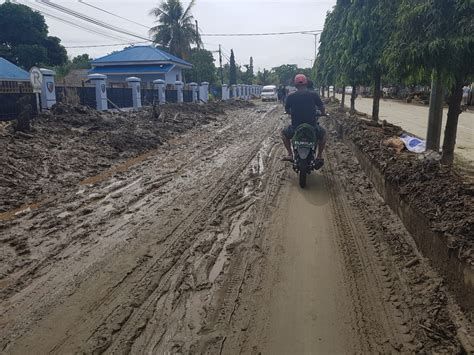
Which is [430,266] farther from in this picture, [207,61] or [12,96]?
[207,61]

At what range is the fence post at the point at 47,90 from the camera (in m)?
15.1

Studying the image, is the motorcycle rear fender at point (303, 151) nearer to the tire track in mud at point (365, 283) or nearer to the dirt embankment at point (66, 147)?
the tire track in mud at point (365, 283)

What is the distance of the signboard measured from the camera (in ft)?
47.1

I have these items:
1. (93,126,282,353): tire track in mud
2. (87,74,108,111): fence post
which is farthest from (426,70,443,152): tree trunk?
(87,74,108,111): fence post

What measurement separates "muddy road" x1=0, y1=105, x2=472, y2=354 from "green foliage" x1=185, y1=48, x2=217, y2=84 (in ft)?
147

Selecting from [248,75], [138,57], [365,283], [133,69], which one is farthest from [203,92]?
[248,75]

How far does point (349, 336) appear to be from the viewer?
118 inches

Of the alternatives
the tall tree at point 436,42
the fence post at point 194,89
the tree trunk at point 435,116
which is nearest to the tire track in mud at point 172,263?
the tall tree at point 436,42

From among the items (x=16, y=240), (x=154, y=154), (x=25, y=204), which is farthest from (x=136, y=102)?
(x=16, y=240)

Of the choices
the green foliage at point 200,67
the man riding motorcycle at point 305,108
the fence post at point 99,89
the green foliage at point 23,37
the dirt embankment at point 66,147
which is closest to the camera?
the dirt embankment at point 66,147

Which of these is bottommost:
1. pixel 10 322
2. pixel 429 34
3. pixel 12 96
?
pixel 10 322

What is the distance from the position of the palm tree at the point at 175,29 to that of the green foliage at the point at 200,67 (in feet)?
10.3

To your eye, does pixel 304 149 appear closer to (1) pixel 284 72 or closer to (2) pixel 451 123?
(2) pixel 451 123

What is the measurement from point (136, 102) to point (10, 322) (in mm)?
20686
